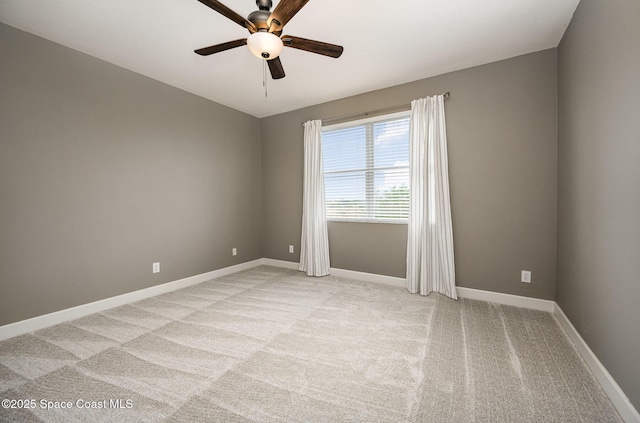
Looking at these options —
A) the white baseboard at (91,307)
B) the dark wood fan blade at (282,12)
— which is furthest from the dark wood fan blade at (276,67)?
the white baseboard at (91,307)

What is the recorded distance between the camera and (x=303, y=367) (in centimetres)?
173

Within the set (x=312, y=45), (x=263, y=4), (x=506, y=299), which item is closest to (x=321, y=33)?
(x=312, y=45)

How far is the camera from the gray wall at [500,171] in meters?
2.54

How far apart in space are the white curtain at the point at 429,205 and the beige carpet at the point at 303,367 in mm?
379

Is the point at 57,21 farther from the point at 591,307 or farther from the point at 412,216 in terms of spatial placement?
the point at 591,307

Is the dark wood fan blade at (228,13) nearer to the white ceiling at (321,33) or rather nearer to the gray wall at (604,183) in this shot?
the white ceiling at (321,33)

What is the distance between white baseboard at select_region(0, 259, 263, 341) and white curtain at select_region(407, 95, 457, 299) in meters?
2.93

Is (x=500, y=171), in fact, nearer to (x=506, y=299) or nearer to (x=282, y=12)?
(x=506, y=299)

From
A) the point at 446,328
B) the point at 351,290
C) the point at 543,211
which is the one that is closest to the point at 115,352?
the point at 351,290

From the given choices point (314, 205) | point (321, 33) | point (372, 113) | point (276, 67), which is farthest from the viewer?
point (314, 205)

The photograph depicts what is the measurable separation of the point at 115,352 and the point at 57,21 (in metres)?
2.76

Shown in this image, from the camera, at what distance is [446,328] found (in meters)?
2.24

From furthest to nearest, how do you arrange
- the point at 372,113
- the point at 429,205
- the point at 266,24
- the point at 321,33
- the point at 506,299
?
the point at 372,113 → the point at 429,205 → the point at 506,299 → the point at 321,33 → the point at 266,24

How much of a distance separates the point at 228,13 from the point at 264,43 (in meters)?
0.27
